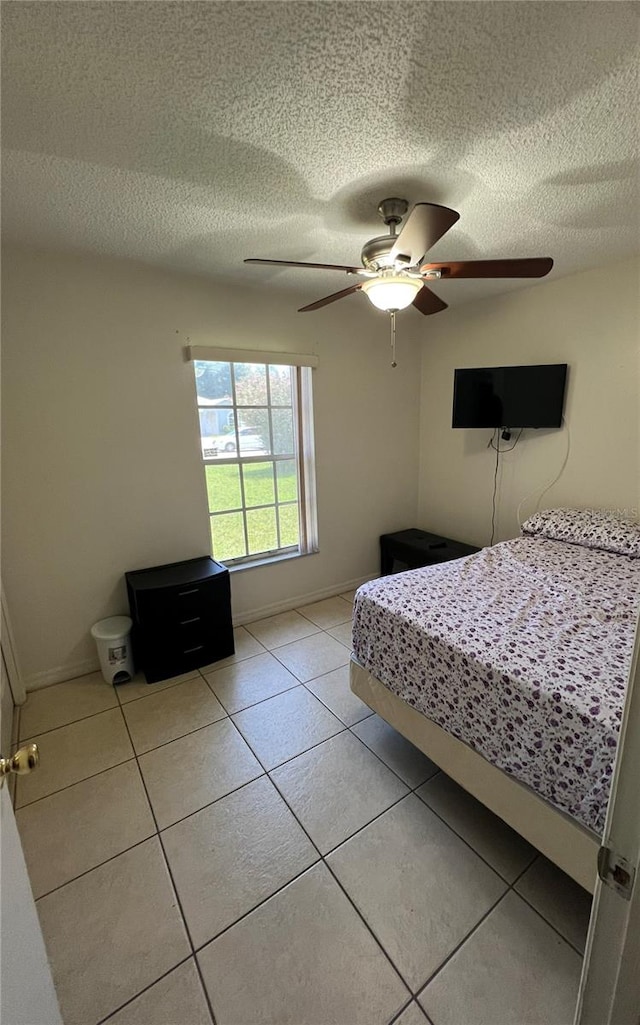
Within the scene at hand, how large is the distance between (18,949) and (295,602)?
258cm

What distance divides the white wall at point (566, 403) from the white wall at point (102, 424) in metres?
1.02

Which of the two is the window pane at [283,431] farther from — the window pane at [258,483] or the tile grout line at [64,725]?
the tile grout line at [64,725]

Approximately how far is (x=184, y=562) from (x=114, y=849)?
1.52 metres

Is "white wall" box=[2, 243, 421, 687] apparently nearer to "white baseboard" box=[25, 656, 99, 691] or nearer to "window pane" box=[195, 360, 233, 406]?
"white baseboard" box=[25, 656, 99, 691]

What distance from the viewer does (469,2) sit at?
90cm

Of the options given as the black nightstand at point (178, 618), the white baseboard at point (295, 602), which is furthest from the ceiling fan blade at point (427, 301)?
the white baseboard at point (295, 602)

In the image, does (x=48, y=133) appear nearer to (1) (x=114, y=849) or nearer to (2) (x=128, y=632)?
(2) (x=128, y=632)

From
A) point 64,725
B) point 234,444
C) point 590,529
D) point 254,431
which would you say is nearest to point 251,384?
point 254,431

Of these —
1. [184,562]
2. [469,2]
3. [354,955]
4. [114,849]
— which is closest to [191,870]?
[114,849]

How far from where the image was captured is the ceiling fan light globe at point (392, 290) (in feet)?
5.26

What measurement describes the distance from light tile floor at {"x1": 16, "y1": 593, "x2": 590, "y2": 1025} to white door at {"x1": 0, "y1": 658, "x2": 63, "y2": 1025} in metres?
0.41

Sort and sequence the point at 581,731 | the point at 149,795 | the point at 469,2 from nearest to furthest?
the point at 469,2 → the point at 581,731 → the point at 149,795

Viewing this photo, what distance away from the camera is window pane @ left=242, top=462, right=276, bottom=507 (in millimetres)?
2945

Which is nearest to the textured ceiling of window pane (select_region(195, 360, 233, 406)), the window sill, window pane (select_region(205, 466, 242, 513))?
window pane (select_region(195, 360, 233, 406))
